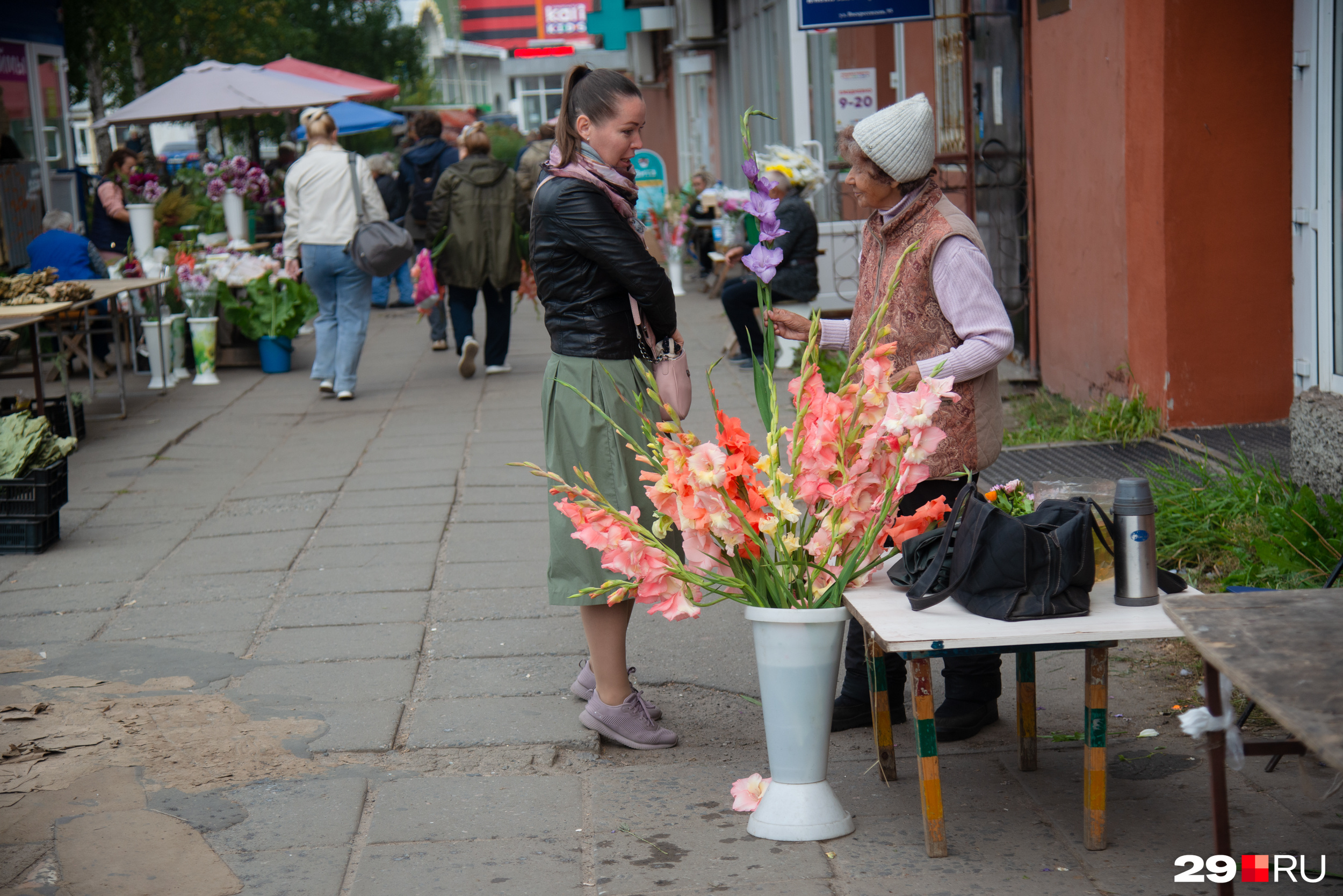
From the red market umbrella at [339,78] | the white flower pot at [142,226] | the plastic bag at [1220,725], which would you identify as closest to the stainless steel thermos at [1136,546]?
the plastic bag at [1220,725]

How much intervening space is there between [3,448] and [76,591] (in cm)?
110

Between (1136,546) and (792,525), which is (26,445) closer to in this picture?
(792,525)

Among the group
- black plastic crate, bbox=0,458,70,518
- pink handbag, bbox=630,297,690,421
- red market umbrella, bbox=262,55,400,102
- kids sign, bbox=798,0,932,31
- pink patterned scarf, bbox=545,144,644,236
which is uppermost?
red market umbrella, bbox=262,55,400,102

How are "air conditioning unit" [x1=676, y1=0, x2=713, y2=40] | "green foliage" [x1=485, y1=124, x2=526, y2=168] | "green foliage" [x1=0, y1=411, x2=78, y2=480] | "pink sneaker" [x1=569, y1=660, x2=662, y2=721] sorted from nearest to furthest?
"pink sneaker" [x1=569, y1=660, x2=662, y2=721], "green foliage" [x1=0, y1=411, x2=78, y2=480], "air conditioning unit" [x1=676, y1=0, x2=713, y2=40], "green foliage" [x1=485, y1=124, x2=526, y2=168]

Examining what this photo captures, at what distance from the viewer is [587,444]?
3660 millimetres

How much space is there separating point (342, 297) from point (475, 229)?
1.09 meters

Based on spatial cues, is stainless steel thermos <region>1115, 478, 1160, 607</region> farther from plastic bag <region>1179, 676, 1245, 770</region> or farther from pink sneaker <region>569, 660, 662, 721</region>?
pink sneaker <region>569, 660, 662, 721</region>

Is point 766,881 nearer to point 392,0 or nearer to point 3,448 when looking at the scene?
point 3,448

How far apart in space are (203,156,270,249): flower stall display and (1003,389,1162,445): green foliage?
8.69 metres

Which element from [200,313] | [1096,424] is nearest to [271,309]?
[200,313]

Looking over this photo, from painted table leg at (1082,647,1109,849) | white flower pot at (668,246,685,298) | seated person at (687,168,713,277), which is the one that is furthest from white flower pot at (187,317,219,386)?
painted table leg at (1082,647,1109,849)

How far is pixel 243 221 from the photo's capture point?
13594 millimetres

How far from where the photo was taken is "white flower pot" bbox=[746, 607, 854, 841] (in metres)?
3.07

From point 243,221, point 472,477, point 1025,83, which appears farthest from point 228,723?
point 243,221
